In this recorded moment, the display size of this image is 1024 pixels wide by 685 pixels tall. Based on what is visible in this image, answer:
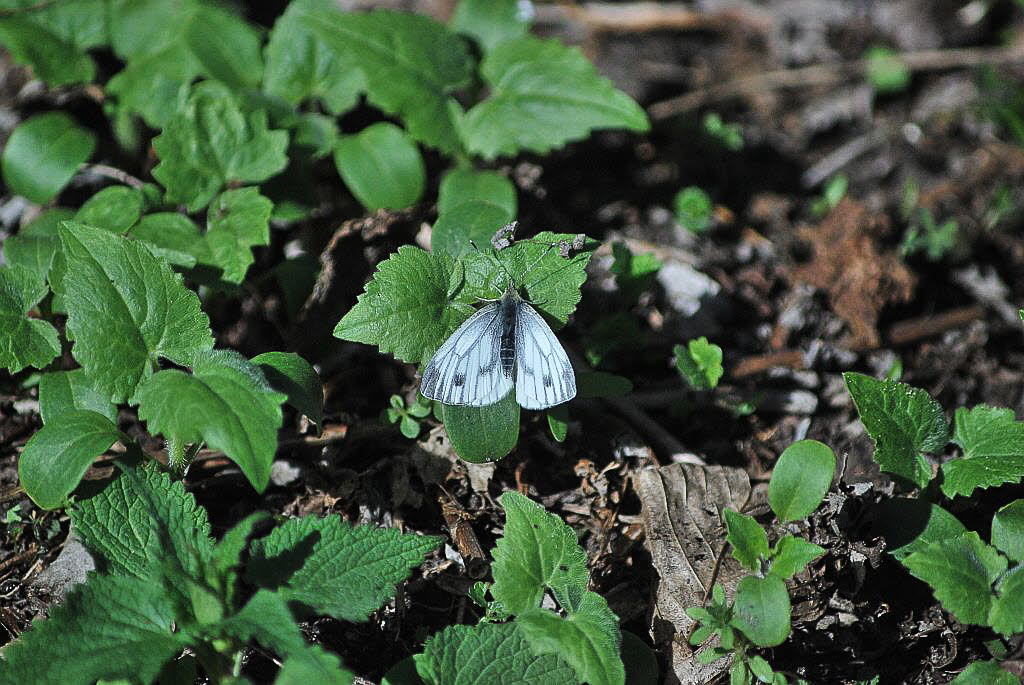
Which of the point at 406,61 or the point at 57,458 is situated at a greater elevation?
the point at 406,61

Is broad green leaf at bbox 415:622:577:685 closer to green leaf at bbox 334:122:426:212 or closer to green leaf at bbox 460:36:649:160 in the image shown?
green leaf at bbox 334:122:426:212

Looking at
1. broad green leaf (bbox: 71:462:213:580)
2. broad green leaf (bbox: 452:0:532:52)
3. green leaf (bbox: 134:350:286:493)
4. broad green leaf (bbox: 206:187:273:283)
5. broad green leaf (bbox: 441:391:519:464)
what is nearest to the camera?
green leaf (bbox: 134:350:286:493)

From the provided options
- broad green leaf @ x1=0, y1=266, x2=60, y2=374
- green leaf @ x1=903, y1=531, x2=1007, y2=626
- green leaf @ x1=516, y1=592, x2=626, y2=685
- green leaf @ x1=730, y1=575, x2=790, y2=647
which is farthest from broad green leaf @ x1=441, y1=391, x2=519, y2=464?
broad green leaf @ x1=0, y1=266, x2=60, y2=374

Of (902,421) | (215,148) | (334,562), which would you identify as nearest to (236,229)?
(215,148)

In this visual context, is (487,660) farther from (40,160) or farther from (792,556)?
(40,160)

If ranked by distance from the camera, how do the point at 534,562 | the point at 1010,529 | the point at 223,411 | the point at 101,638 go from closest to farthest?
1. the point at 101,638
2. the point at 223,411
3. the point at 534,562
4. the point at 1010,529

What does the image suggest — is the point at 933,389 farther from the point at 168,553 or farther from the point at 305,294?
the point at 168,553

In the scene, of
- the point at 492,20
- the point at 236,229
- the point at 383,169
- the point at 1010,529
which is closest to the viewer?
the point at 1010,529
